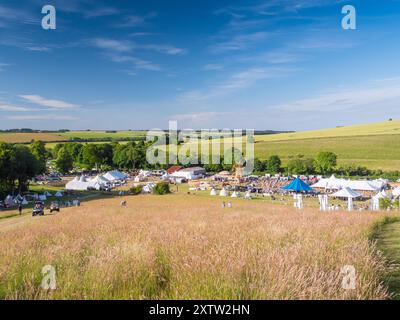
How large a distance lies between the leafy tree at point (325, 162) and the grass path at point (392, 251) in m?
77.3

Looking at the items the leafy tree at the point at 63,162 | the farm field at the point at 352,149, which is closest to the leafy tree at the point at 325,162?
the farm field at the point at 352,149

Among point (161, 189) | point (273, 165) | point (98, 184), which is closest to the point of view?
point (161, 189)

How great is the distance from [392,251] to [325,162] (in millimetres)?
83495

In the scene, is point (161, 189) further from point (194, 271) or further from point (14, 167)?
point (194, 271)

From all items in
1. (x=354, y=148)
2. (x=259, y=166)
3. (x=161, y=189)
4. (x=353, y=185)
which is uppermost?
(x=354, y=148)

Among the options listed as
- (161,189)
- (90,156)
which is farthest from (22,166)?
(90,156)

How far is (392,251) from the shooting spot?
7.82m

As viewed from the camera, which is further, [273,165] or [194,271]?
[273,165]

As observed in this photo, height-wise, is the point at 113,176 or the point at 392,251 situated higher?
the point at 392,251

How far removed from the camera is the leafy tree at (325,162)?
86125 millimetres

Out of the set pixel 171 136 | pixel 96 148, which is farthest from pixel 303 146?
pixel 96 148

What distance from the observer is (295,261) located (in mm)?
4945
